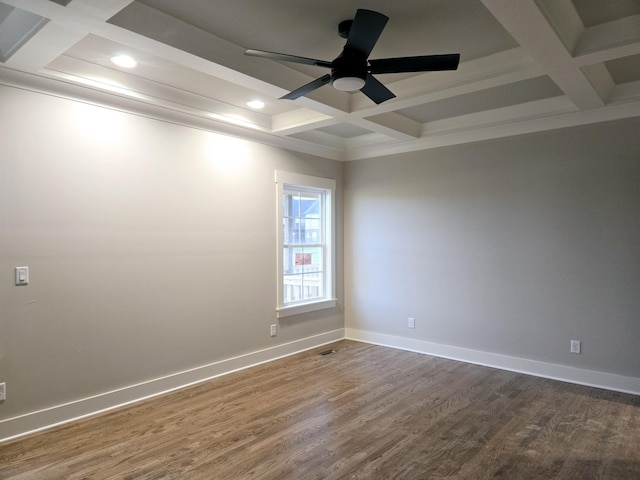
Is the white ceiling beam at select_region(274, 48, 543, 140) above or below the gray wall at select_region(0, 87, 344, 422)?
above

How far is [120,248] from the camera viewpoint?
3455mm

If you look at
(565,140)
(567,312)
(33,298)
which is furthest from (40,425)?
(565,140)

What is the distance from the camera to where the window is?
492cm

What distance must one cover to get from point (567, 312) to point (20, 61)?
4.92m

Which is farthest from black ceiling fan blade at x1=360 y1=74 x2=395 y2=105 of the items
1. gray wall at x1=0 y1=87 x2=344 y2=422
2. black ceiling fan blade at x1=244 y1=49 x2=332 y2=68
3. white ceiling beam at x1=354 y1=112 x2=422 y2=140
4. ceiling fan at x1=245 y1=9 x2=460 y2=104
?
gray wall at x1=0 y1=87 x2=344 y2=422

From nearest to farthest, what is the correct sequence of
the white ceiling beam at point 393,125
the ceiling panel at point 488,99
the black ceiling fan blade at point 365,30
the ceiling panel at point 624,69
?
the black ceiling fan blade at point 365,30
the ceiling panel at point 624,69
the ceiling panel at point 488,99
the white ceiling beam at point 393,125

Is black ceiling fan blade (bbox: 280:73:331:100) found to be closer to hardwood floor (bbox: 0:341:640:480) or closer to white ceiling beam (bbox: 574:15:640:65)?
white ceiling beam (bbox: 574:15:640:65)

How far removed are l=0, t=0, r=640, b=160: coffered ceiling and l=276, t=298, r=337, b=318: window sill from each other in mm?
2049

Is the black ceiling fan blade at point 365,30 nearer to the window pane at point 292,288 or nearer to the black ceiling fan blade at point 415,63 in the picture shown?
the black ceiling fan blade at point 415,63

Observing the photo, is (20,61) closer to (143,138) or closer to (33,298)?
(143,138)

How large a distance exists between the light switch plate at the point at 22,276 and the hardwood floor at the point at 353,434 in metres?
1.08

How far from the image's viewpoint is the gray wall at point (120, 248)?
294cm

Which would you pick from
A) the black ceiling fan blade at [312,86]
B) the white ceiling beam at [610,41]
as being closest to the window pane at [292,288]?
the black ceiling fan blade at [312,86]

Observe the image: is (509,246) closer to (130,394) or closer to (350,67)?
(350,67)
